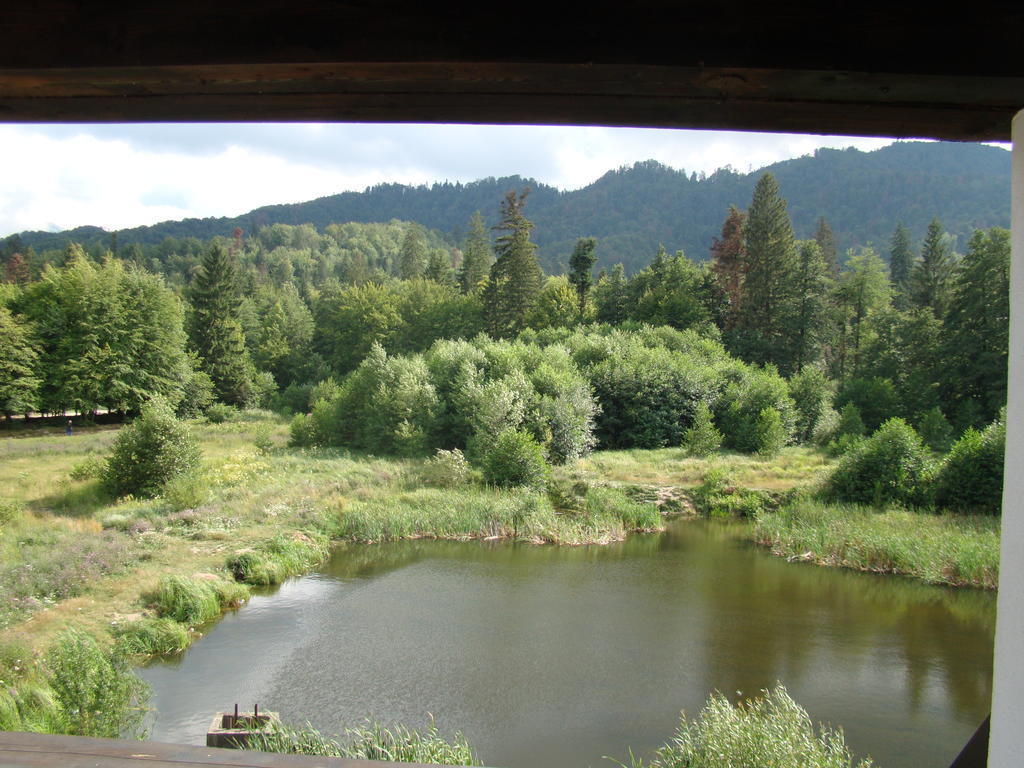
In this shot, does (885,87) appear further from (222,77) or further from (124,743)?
(124,743)

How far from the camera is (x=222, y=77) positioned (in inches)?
40.5

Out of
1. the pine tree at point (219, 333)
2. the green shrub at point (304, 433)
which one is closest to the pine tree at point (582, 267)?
the green shrub at point (304, 433)

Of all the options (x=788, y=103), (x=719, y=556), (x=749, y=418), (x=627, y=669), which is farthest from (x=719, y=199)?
(x=788, y=103)

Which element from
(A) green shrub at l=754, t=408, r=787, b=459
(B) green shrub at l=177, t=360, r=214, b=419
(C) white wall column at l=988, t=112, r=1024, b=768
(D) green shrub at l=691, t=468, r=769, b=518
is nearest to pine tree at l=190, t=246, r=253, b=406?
(B) green shrub at l=177, t=360, r=214, b=419

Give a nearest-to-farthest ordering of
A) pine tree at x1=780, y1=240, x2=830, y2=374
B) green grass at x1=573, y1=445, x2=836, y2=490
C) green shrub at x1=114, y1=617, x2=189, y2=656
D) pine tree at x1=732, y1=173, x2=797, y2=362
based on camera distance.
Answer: green shrub at x1=114, y1=617, x2=189, y2=656
green grass at x1=573, y1=445, x2=836, y2=490
pine tree at x1=780, y1=240, x2=830, y2=374
pine tree at x1=732, y1=173, x2=797, y2=362

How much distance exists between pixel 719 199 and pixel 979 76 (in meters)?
77.2

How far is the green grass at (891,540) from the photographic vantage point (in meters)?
10.5

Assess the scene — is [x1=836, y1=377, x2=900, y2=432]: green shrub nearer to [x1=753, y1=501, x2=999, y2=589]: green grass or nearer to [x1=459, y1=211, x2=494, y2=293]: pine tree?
[x1=753, y1=501, x2=999, y2=589]: green grass

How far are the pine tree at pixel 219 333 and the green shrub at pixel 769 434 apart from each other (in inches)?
Result: 873

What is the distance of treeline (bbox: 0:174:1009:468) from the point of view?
22.2 meters

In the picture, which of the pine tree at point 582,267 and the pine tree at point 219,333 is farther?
the pine tree at point 219,333

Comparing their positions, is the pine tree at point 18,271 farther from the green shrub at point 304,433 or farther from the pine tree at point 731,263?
the pine tree at point 731,263

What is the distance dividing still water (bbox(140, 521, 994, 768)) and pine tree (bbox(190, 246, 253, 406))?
2135cm

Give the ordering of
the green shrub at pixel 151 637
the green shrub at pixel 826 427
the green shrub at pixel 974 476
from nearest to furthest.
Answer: the green shrub at pixel 151 637 → the green shrub at pixel 974 476 → the green shrub at pixel 826 427
